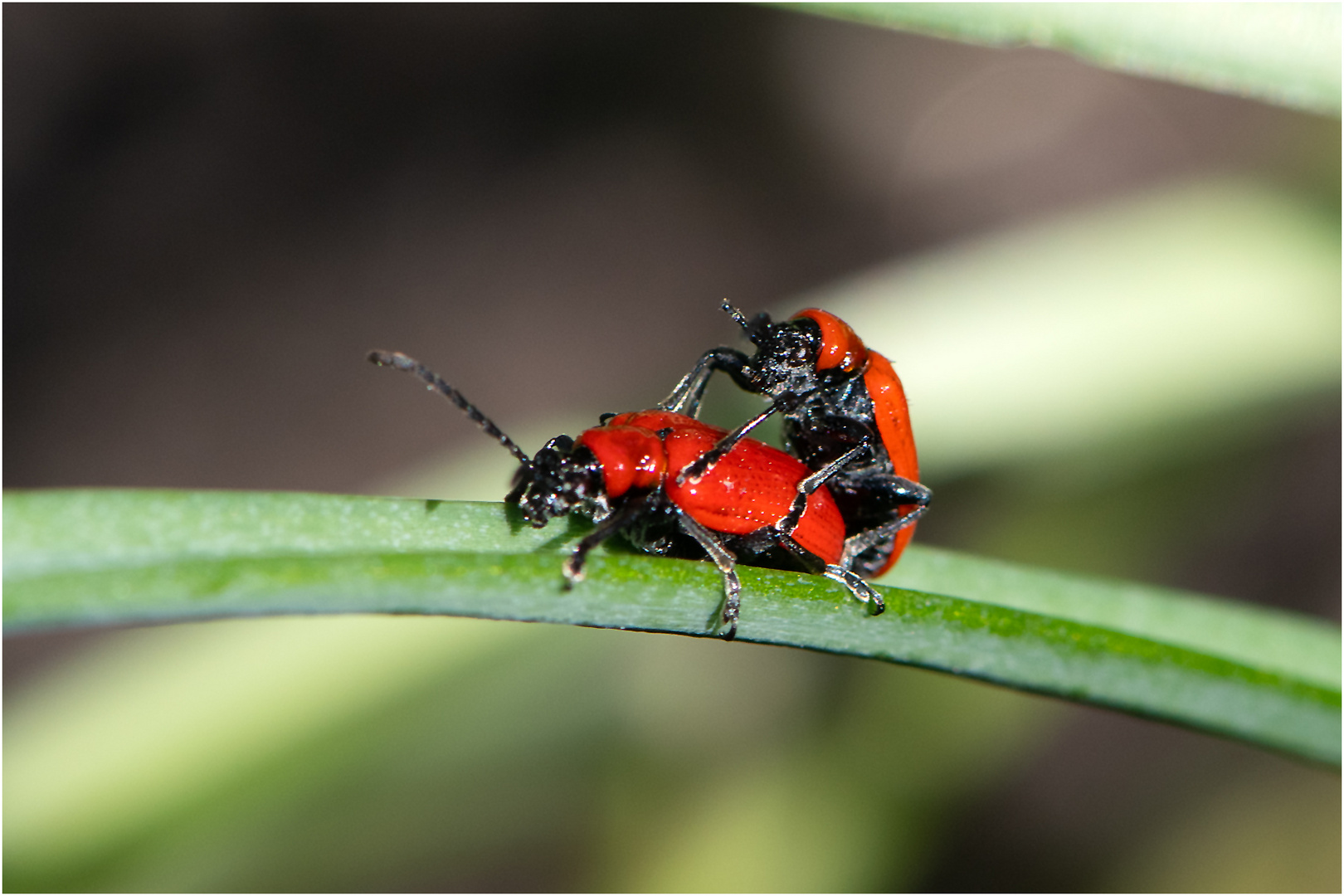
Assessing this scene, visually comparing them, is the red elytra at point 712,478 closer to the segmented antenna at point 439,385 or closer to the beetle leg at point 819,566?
the beetle leg at point 819,566

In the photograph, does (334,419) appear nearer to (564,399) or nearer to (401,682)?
(564,399)

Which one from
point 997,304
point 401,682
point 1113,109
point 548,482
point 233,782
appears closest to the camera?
point 548,482

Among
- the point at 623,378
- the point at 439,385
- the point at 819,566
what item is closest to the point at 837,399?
the point at 819,566

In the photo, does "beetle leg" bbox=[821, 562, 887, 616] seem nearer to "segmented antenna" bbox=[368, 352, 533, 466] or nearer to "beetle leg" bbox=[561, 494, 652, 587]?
"beetle leg" bbox=[561, 494, 652, 587]

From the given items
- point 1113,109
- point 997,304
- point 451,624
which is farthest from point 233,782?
point 1113,109

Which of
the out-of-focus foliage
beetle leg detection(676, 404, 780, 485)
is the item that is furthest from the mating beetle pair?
the out-of-focus foliage

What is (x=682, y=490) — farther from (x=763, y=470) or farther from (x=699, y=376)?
(x=699, y=376)
